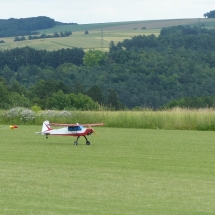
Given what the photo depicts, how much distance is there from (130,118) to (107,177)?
1652cm

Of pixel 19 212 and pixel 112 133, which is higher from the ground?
pixel 19 212

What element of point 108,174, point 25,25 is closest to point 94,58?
point 25,25

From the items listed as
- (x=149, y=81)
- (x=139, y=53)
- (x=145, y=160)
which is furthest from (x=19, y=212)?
(x=139, y=53)

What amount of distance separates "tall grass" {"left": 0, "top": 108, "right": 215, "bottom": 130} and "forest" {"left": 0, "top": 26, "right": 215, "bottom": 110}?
15.3m

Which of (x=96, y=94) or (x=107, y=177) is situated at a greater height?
(x=107, y=177)

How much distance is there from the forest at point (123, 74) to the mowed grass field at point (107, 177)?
89.0ft

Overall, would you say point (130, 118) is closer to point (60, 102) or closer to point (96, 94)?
point (60, 102)

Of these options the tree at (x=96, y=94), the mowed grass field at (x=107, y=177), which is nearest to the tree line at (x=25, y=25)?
the tree at (x=96, y=94)

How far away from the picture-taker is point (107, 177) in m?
12.2

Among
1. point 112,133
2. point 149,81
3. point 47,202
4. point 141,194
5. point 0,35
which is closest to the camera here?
point 47,202

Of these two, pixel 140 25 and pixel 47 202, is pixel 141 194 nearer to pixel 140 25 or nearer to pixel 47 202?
pixel 47 202

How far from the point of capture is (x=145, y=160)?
15352 millimetres

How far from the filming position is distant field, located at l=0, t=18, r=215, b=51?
126125 millimetres

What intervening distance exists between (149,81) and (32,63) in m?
33.8
